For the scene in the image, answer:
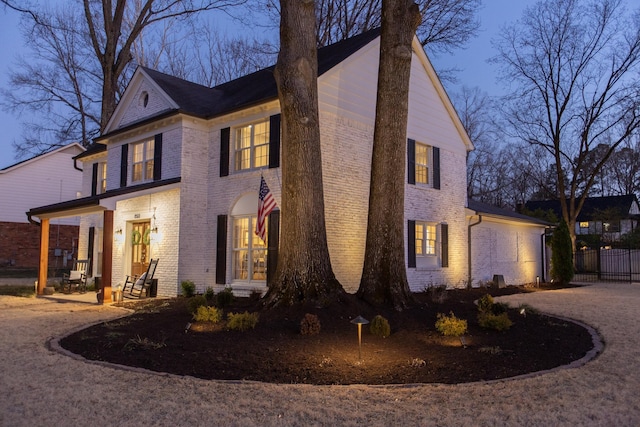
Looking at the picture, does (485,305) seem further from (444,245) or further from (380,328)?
(444,245)

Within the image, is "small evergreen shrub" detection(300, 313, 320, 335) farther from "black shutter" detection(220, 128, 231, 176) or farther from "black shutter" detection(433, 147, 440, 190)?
"black shutter" detection(433, 147, 440, 190)

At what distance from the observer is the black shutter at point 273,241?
1212 cm

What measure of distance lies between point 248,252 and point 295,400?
8519 millimetres

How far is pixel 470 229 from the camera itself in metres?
17.4

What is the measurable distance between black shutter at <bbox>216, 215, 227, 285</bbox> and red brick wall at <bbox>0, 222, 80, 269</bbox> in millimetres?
18479

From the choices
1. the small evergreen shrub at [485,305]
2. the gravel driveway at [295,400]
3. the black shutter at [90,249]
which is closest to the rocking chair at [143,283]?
the black shutter at [90,249]

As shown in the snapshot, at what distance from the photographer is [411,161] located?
1534 centimetres

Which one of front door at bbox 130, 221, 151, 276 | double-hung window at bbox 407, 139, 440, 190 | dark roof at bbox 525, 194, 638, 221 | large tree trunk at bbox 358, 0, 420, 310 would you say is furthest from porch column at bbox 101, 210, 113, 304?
dark roof at bbox 525, 194, 638, 221

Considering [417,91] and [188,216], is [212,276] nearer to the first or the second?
[188,216]

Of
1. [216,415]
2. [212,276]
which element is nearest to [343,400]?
[216,415]

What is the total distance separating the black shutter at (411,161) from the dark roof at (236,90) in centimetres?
331

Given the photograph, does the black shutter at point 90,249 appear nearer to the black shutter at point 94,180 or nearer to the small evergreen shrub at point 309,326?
the black shutter at point 94,180

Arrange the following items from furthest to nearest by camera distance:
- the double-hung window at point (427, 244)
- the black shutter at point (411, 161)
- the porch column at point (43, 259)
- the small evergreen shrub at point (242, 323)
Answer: the black shutter at point (411, 161) < the double-hung window at point (427, 244) < the porch column at point (43, 259) < the small evergreen shrub at point (242, 323)

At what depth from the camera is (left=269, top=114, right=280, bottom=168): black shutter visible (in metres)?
12.4
